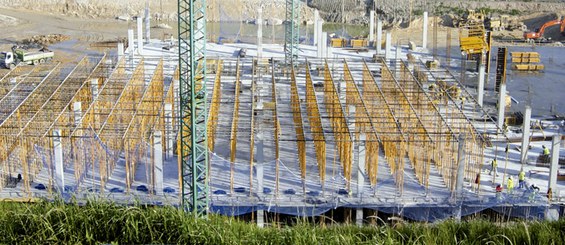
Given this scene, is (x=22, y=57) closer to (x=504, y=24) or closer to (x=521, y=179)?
(x=521, y=179)

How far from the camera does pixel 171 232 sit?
10.9 m

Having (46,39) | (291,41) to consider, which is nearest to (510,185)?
(291,41)

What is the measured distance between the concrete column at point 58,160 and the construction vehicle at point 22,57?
71.5 ft

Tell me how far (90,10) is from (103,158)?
153ft

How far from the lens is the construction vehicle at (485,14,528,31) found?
55.2 m

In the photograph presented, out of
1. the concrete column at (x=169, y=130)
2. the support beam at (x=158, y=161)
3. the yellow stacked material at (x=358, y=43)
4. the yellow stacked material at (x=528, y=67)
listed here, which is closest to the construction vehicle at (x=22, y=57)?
the yellow stacked material at (x=358, y=43)

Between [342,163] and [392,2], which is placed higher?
[392,2]

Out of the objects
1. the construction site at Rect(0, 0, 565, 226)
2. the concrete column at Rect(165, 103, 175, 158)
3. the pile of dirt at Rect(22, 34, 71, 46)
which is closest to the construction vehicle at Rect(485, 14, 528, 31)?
the pile of dirt at Rect(22, 34, 71, 46)

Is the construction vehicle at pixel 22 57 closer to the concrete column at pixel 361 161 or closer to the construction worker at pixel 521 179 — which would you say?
the concrete column at pixel 361 161

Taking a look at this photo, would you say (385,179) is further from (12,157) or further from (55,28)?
(55,28)

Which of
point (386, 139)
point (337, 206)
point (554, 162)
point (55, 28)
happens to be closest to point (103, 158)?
point (337, 206)

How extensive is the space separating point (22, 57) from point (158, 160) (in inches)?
927

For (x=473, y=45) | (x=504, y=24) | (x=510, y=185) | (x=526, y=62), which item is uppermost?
(x=504, y=24)

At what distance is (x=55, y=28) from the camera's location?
55125 millimetres
